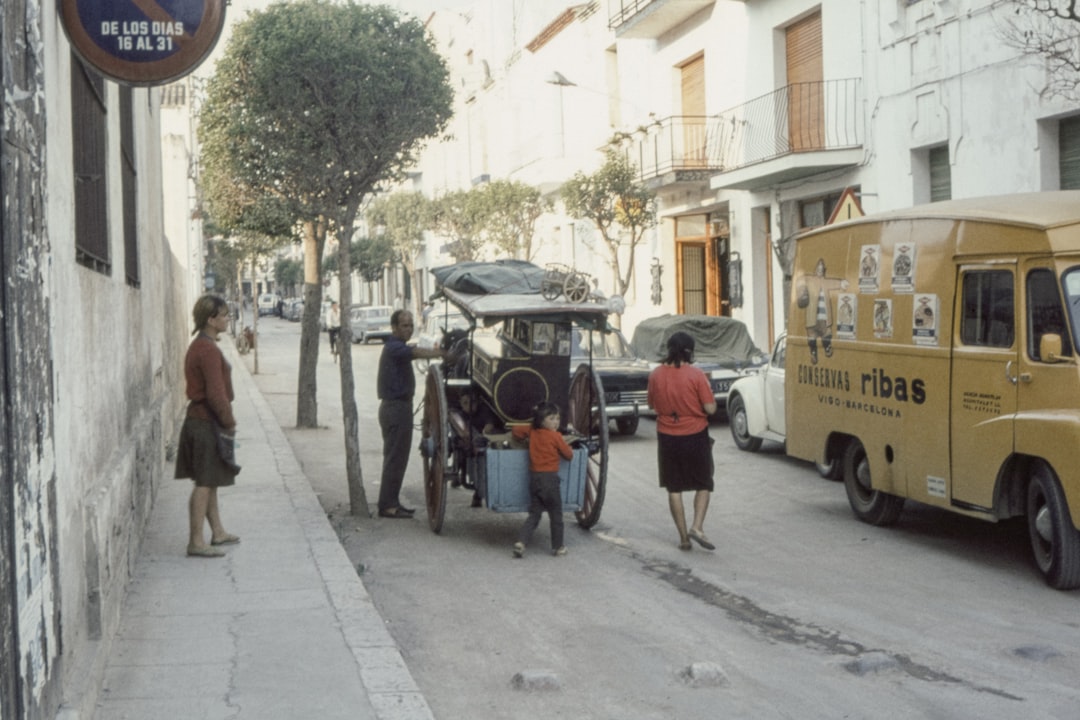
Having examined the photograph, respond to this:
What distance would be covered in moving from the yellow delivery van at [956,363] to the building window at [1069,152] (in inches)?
240

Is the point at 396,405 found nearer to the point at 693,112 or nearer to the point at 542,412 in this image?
the point at 542,412

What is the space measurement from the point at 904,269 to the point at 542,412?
9.89 ft

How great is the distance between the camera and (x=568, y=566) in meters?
9.67

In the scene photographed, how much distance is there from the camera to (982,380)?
9.27 meters

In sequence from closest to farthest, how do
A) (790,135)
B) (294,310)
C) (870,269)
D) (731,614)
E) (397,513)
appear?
(731,614) < (870,269) < (397,513) < (790,135) < (294,310)

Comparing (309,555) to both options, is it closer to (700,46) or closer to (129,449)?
(129,449)

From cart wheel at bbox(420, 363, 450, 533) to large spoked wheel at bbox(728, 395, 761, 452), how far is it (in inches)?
219

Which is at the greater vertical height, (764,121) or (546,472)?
(764,121)

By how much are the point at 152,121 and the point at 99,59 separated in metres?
8.97

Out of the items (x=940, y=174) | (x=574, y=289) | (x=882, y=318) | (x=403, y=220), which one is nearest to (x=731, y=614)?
(x=574, y=289)

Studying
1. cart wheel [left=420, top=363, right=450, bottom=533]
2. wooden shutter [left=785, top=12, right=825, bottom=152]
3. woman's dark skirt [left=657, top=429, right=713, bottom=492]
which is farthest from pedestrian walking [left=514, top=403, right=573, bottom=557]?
wooden shutter [left=785, top=12, right=825, bottom=152]

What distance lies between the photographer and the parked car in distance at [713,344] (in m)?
19.2

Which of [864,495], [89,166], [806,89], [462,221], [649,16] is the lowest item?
[864,495]

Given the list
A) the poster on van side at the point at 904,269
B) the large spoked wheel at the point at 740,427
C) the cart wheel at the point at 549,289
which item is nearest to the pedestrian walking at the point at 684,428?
the cart wheel at the point at 549,289
